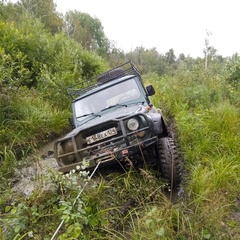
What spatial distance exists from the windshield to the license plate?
3.13 ft

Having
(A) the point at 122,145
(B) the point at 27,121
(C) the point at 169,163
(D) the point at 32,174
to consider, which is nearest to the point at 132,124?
(A) the point at 122,145

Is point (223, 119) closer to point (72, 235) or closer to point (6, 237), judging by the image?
point (72, 235)

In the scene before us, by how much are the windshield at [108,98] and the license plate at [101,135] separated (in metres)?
0.96

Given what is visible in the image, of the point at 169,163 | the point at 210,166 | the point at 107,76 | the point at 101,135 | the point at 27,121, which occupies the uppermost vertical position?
the point at 107,76

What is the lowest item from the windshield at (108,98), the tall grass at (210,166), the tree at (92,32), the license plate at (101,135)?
the tall grass at (210,166)

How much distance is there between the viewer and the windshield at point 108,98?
3.90 m

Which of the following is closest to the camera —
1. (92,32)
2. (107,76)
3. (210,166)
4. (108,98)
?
(210,166)

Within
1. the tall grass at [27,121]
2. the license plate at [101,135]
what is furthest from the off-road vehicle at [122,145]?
the tall grass at [27,121]

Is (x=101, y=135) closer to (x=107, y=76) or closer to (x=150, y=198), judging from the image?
(x=150, y=198)

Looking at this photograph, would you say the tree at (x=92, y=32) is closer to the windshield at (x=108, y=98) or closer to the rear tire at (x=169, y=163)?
the windshield at (x=108, y=98)

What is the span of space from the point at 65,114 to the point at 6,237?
434 cm

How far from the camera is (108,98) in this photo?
396 cm

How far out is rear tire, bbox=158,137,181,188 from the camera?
279 cm

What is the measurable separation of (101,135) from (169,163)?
0.93 metres
